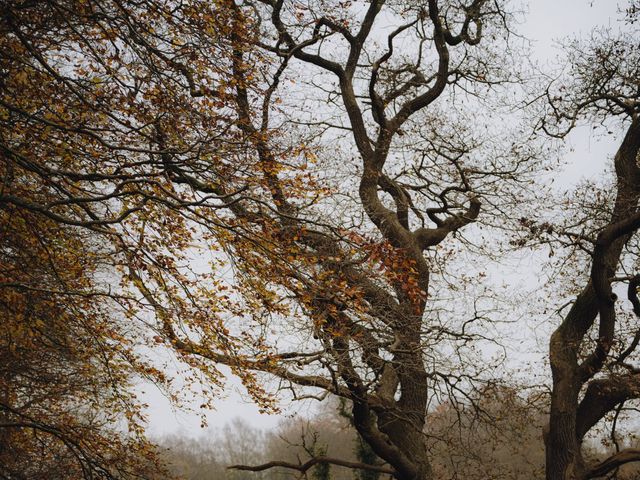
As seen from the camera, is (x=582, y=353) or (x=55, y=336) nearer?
(x=55, y=336)

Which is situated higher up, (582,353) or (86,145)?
(86,145)

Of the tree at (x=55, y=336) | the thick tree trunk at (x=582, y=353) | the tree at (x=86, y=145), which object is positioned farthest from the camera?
the thick tree trunk at (x=582, y=353)

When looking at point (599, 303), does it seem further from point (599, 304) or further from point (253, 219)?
point (253, 219)

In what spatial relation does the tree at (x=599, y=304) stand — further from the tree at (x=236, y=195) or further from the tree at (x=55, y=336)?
the tree at (x=55, y=336)

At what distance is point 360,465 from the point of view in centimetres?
871

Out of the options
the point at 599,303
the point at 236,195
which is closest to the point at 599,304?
the point at 599,303

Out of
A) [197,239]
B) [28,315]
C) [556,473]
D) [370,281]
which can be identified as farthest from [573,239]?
[28,315]

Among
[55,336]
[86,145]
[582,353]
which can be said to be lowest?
[55,336]

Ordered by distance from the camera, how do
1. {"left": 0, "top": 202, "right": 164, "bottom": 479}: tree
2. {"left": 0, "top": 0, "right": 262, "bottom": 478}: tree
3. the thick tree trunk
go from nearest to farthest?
{"left": 0, "top": 0, "right": 262, "bottom": 478}: tree < {"left": 0, "top": 202, "right": 164, "bottom": 479}: tree < the thick tree trunk

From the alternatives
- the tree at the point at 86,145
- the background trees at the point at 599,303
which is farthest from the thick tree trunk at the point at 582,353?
the tree at the point at 86,145

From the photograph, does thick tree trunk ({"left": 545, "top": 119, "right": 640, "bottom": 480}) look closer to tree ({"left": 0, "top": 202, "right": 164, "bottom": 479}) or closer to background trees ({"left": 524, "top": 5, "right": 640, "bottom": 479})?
background trees ({"left": 524, "top": 5, "right": 640, "bottom": 479})

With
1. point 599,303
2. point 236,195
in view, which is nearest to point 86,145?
point 236,195

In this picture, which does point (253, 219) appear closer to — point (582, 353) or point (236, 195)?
point (236, 195)

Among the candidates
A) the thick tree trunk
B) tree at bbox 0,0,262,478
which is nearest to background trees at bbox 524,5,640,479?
the thick tree trunk
